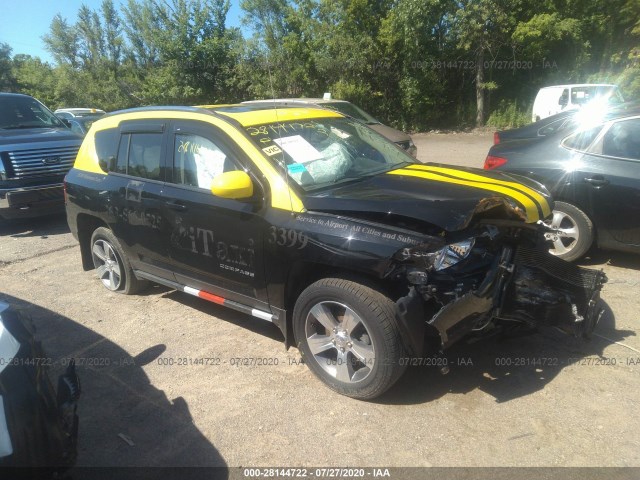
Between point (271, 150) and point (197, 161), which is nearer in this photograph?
point (271, 150)

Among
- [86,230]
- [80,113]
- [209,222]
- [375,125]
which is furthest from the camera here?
[80,113]

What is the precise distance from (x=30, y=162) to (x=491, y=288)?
7.51 m

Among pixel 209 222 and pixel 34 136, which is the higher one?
pixel 34 136

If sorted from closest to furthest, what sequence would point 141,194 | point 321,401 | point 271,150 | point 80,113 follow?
point 321,401 → point 271,150 → point 141,194 → point 80,113

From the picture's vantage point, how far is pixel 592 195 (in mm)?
4992

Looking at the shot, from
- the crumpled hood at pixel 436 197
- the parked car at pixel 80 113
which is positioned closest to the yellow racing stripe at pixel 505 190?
the crumpled hood at pixel 436 197

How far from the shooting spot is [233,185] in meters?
3.39

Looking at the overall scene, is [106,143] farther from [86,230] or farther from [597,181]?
[597,181]

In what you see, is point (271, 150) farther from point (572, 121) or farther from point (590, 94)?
point (590, 94)

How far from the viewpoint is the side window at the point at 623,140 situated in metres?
4.92

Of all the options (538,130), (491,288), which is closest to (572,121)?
(538,130)

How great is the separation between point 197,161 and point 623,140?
4.11m

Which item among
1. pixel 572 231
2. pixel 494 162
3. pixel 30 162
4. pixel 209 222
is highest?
pixel 30 162

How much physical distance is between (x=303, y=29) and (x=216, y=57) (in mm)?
4969
